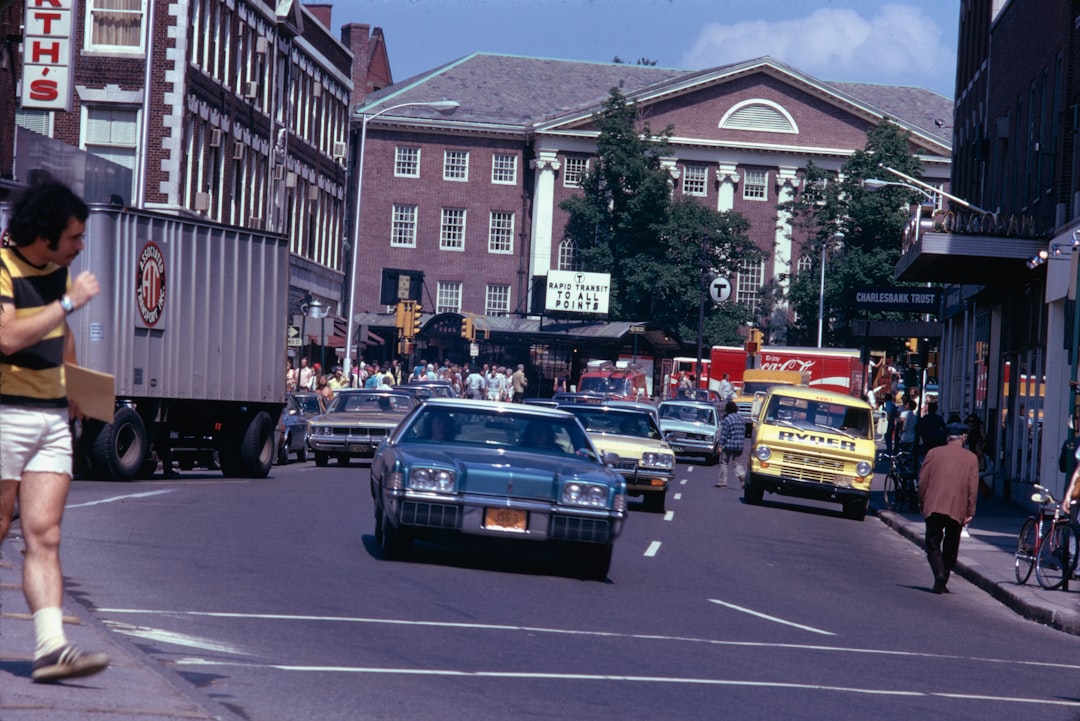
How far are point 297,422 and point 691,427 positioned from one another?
1233 centimetres

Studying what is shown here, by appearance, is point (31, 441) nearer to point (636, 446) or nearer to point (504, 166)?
point (636, 446)

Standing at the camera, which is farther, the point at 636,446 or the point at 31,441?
the point at 636,446

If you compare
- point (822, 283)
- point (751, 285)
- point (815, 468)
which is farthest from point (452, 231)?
point (815, 468)

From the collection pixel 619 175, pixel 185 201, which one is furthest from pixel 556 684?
pixel 619 175

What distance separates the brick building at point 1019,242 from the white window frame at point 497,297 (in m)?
47.5

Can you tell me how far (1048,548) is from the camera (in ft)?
60.9

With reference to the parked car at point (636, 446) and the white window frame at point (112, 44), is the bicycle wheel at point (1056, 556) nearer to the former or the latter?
the parked car at point (636, 446)

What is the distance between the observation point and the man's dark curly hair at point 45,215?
23.3ft

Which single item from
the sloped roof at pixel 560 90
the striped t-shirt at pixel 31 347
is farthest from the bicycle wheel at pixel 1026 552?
the sloped roof at pixel 560 90

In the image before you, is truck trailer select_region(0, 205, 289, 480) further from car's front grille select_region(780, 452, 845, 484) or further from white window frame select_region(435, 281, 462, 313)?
white window frame select_region(435, 281, 462, 313)

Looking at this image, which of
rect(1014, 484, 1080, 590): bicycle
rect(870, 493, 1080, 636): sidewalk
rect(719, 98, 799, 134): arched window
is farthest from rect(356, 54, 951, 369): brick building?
rect(1014, 484, 1080, 590): bicycle

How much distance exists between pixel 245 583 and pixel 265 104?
44061 mm

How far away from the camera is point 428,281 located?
92125mm

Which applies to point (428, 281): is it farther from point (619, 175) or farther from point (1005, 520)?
point (1005, 520)
